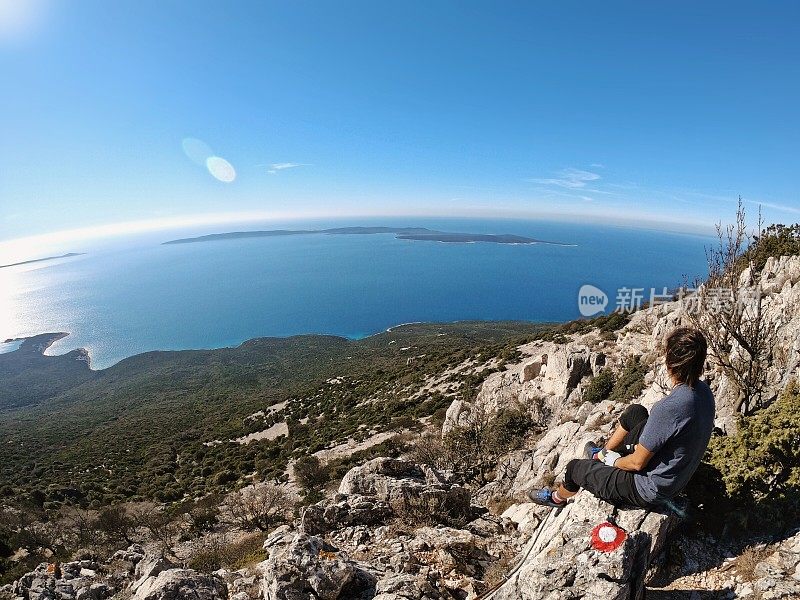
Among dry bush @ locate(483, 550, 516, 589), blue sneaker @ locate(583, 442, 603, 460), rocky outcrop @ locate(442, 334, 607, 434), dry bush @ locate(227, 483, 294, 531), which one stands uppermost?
blue sneaker @ locate(583, 442, 603, 460)

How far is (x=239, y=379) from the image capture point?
8125 cm

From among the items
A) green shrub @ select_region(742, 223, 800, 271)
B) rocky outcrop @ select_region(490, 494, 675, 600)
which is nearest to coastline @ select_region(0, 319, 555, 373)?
green shrub @ select_region(742, 223, 800, 271)

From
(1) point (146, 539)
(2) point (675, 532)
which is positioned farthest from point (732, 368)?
(1) point (146, 539)

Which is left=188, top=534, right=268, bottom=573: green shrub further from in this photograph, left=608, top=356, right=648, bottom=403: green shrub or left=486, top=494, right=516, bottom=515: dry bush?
left=608, top=356, right=648, bottom=403: green shrub

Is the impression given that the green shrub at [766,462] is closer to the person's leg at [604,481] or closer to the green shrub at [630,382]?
the person's leg at [604,481]

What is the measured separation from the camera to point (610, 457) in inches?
165

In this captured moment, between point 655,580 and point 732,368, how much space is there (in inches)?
212

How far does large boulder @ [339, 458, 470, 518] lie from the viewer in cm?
796

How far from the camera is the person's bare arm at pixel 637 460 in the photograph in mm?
3456

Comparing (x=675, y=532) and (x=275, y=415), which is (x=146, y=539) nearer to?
(x=675, y=532)

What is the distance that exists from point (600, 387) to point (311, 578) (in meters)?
14.9

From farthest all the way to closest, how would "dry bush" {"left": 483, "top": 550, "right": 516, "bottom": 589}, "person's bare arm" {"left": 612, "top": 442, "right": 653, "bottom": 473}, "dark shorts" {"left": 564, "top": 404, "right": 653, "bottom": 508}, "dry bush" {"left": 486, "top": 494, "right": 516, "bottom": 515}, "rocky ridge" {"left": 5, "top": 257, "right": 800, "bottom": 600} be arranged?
1. "dry bush" {"left": 486, "top": 494, "right": 516, "bottom": 515}
2. "dry bush" {"left": 483, "top": 550, "right": 516, "bottom": 589}
3. "dark shorts" {"left": 564, "top": 404, "right": 653, "bottom": 508}
4. "rocky ridge" {"left": 5, "top": 257, "right": 800, "bottom": 600}
5. "person's bare arm" {"left": 612, "top": 442, "right": 653, "bottom": 473}

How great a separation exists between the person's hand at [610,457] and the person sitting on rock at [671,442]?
100 mm

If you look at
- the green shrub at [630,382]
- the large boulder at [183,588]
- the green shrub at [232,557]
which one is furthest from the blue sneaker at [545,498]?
the green shrub at [630,382]
